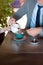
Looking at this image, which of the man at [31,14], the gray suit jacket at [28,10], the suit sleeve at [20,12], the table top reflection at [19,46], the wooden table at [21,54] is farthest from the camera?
the suit sleeve at [20,12]

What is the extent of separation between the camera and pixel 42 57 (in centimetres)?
118

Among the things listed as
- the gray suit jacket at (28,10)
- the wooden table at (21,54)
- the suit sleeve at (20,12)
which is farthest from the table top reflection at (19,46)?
the suit sleeve at (20,12)

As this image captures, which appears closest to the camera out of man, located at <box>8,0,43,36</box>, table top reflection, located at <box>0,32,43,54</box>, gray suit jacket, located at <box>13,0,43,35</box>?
table top reflection, located at <box>0,32,43,54</box>

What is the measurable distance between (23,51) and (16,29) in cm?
42

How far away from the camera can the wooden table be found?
1160 millimetres

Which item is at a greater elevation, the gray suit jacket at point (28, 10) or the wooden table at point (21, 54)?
the gray suit jacket at point (28, 10)

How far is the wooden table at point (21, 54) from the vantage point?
3.81 feet

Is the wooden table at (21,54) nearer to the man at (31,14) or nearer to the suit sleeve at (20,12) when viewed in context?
the man at (31,14)

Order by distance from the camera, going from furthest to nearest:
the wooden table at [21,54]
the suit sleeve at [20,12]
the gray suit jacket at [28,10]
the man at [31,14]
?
1. the suit sleeve at [20,12]
2. the gray suit jacket at [28,10]
3. the man at [31,14]
4. the wooden table at [21,54]

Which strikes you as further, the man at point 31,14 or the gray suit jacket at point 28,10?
the gray suit jacket at point 28,10

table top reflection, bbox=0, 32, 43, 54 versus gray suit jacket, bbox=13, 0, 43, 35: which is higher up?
gray suit jacket, bbox=13, 0, 43, 35

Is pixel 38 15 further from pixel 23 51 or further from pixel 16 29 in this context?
pixel 23 51

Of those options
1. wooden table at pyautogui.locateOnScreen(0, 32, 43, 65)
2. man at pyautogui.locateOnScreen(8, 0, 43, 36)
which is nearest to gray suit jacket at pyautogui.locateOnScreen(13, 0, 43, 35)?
man at pyautogui.locateOnScreen(8, 0, 43, 36)

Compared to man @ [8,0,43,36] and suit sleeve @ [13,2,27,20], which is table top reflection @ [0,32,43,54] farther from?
suit sleeve @ [13,2,27,20]
